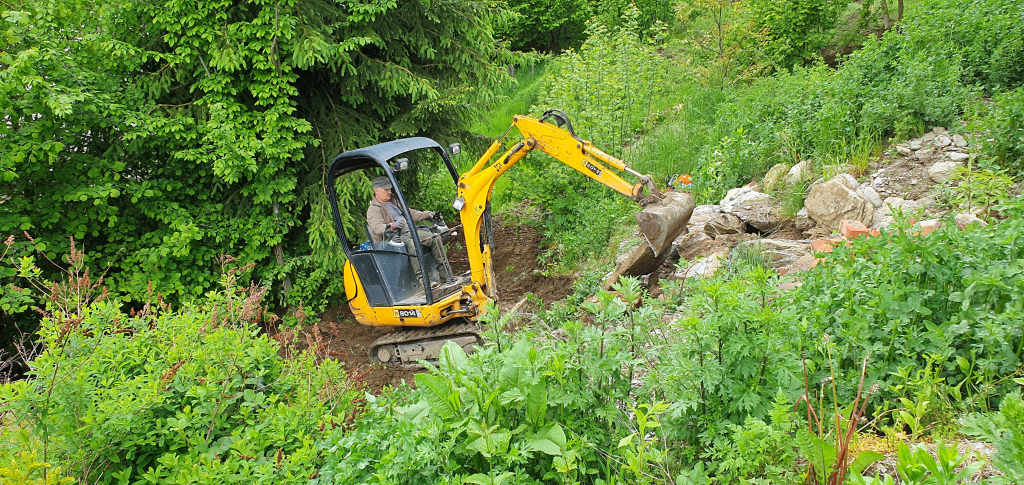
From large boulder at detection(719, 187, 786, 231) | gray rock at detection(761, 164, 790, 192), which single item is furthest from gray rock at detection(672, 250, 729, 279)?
gray rock at detection(761, 164, 790, 192)

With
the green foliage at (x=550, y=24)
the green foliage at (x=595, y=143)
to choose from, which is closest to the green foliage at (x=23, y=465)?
the green foliage at (x=595, y=143)

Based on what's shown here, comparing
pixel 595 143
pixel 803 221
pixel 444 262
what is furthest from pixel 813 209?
pixel 444 262

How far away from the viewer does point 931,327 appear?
2326 mm

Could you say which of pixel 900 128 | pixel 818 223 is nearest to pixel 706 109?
pixel 900 128

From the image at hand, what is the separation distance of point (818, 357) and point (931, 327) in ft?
1.37

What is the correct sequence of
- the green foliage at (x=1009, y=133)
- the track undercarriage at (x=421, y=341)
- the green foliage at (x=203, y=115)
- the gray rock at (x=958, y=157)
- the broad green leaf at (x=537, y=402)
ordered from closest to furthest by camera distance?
1. the broad green leaf at (x=537, y=402)
2. the green foliage at (x=1009, y=133)
3. the gray rock at (x=958, y=157)
4. the green foliage at (x=203, y=115)
5. the track undercarriage at (x=421, y=341)

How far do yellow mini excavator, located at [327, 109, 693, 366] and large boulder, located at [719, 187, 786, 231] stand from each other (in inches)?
34.9

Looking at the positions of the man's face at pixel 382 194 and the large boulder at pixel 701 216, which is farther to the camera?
the large boulder at pixel 701 216

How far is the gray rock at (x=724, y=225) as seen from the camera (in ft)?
21.1

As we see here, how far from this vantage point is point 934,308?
252 cm

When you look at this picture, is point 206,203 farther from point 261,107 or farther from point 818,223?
point 818,223

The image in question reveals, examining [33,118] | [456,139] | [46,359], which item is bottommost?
[456,139]

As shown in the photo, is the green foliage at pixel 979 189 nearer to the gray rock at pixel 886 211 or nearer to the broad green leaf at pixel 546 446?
the gray rock at pixel 886 211

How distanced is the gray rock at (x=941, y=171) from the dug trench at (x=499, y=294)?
399 centimetres
